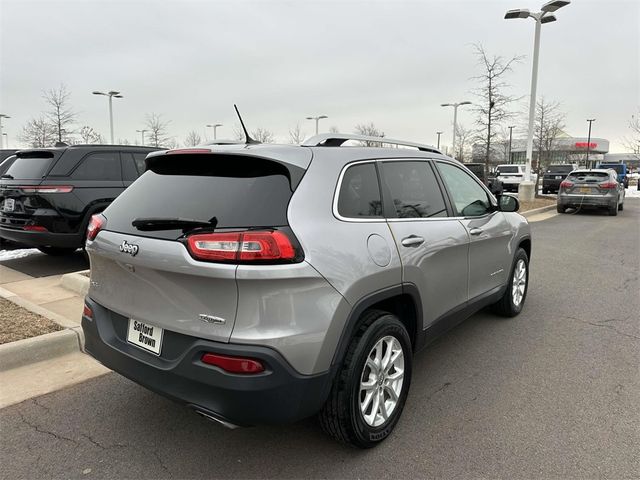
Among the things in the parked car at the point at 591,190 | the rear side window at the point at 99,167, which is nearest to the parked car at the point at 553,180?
the parked car at the point at 591,190

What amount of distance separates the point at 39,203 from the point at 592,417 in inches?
258

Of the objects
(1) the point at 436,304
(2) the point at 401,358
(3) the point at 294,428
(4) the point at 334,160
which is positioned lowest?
(3) the point at 294,428

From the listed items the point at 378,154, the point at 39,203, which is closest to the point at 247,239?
the point at 378,154

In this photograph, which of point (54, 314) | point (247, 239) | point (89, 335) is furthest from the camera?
point (54, 314)

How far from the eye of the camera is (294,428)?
3012mm

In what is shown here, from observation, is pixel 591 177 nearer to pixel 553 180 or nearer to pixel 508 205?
pixel 553 180

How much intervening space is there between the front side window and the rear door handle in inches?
34.1

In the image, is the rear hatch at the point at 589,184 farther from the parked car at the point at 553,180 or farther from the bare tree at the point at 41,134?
the bare tree at the point at 41,134

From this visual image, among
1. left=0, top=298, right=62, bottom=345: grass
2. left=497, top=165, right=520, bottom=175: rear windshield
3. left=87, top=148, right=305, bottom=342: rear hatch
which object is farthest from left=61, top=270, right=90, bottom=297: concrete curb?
left=497, top=165, right=520, bottom=175: rear windshield

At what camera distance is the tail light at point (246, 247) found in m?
2.25

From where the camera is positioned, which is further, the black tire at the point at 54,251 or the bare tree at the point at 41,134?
the bare tree at the point at 41,134

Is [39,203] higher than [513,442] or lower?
higher

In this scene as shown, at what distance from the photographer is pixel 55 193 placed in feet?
21.0

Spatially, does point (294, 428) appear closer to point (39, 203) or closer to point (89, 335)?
point (89, 335)
